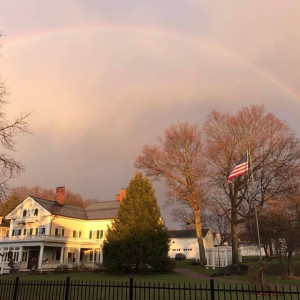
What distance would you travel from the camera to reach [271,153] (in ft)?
117

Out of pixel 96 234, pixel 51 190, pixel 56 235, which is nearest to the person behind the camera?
pixel 56 235

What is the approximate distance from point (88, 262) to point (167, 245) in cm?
1967

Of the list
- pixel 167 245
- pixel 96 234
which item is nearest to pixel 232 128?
pixel 167 245

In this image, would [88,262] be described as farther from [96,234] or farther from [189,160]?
[189,160]

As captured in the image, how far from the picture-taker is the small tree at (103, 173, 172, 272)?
3203 centimetres

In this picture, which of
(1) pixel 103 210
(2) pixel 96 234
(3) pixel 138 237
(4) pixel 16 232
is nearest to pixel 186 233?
(1) pixel 103 210

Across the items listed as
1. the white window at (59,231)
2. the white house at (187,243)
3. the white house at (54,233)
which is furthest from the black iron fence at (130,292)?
the white house at (187,243)

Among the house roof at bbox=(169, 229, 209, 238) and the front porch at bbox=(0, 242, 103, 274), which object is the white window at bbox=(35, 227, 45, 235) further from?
the house roof at bbox=(169, 229, 209, 238)

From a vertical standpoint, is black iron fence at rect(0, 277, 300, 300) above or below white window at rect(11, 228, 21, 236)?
below

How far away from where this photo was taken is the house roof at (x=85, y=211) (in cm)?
4753

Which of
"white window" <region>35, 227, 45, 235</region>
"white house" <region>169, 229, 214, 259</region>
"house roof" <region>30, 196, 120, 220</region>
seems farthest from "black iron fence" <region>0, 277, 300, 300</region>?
"white house" <region>169, 229, 214, 259</region>

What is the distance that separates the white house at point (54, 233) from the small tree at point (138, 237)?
1382 centimetres

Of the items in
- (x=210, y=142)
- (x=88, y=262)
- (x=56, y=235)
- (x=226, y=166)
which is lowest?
(x=88, y=262)

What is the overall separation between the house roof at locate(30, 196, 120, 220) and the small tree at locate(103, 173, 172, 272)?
611 inches
